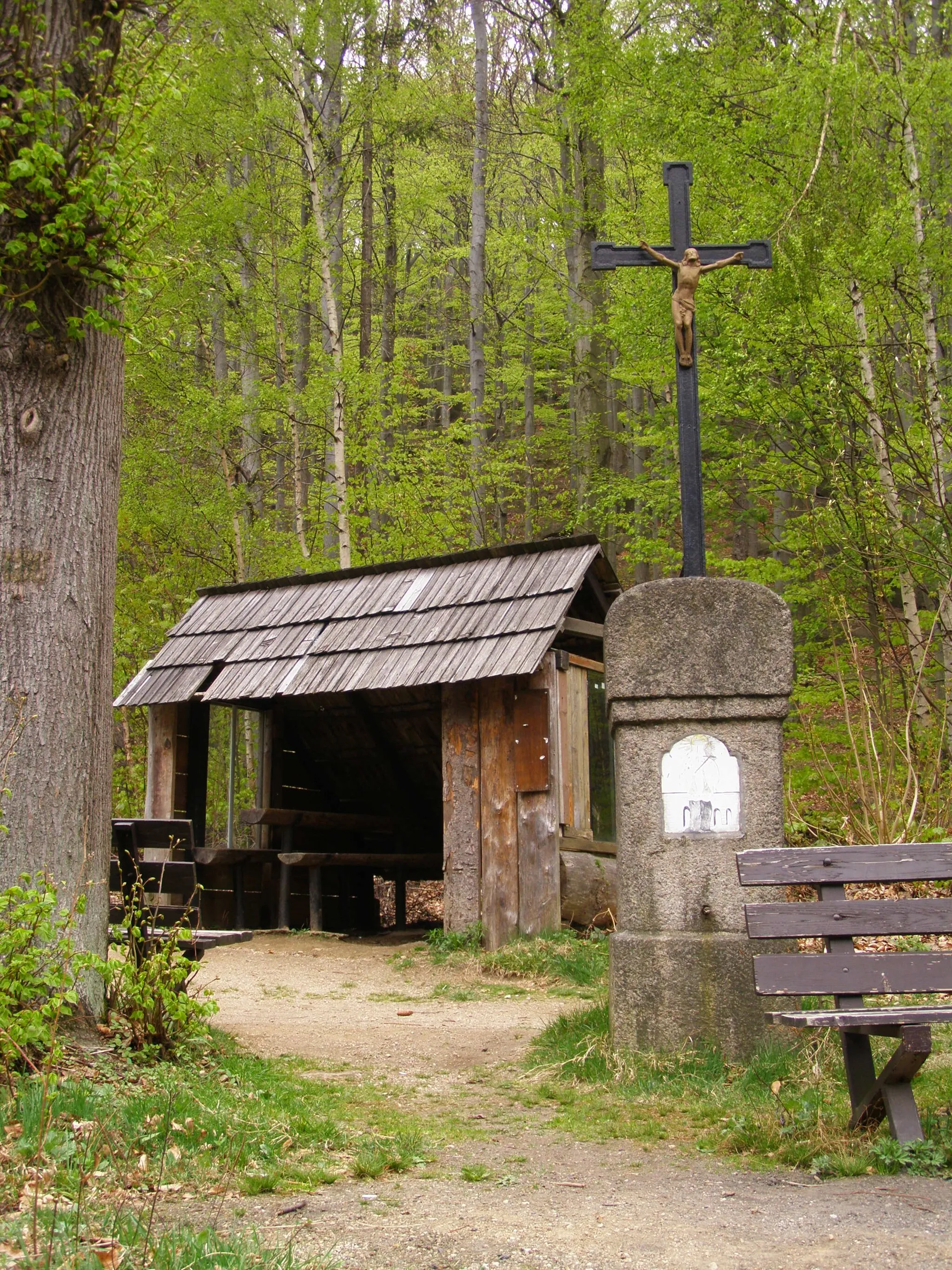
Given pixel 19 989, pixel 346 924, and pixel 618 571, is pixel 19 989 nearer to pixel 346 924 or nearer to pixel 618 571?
pixel 346 924

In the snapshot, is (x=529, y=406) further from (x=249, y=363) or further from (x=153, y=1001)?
(x=153, y=1001)

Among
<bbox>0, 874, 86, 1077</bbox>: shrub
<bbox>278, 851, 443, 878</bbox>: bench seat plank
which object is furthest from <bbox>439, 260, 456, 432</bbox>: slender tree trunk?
<bbox>0, 874, 86, 1077</bbox>: shrub

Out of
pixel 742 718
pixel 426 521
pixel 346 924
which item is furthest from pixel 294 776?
pixel 742 718

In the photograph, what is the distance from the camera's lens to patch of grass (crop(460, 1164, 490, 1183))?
13.3 feet

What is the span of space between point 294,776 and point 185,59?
10.7 metres

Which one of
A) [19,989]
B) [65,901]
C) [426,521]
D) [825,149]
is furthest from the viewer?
[426,521]

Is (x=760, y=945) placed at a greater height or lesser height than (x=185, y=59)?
lesser

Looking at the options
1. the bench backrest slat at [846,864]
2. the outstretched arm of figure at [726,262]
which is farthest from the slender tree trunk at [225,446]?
the bench backrest slat at [846,864]

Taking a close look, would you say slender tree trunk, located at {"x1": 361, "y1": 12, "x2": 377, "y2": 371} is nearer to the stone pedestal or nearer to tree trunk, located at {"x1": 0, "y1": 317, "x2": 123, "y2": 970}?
tree trunk, located at {"x1": 0, "y1": 317, "x2": 123, "y2": 970}

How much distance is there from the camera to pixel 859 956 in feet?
14.1

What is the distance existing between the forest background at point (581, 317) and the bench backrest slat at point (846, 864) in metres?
3.58

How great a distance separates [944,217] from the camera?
13.4 metres

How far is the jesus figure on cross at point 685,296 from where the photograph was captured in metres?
6.27

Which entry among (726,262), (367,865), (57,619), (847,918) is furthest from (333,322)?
(847,918)
